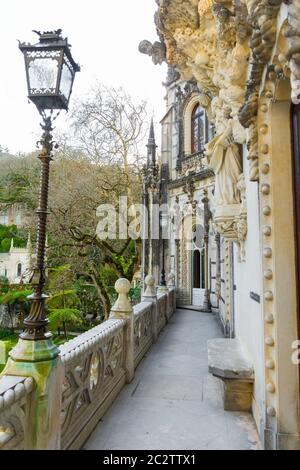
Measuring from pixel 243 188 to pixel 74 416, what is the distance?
3358 millimetres

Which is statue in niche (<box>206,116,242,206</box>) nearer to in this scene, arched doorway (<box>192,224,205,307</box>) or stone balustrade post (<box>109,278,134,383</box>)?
stone balustrade post (<box>109,278,134,383</box>)

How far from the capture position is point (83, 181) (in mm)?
14805

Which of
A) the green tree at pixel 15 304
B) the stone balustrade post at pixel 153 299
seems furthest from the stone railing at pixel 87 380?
the green tree at pixel 15 304

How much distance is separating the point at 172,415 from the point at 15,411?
93.0 inches

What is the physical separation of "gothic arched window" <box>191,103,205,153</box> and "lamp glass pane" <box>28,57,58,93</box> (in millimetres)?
14536

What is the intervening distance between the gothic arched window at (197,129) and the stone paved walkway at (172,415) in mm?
12976

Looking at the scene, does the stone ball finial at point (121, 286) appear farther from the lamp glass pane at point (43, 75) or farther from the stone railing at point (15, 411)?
the lamp glass pane at point (43, 75)

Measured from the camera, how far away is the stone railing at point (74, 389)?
6.59ft

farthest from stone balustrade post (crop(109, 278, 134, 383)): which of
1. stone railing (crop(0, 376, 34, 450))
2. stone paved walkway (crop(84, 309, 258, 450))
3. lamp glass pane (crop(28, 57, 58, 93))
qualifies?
lamp glass pane (crop(28, 57, 58, 93))

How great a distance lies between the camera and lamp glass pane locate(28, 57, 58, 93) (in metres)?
2.77

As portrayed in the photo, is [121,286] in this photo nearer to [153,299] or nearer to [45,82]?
[153,299]

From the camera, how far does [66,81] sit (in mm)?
2938
